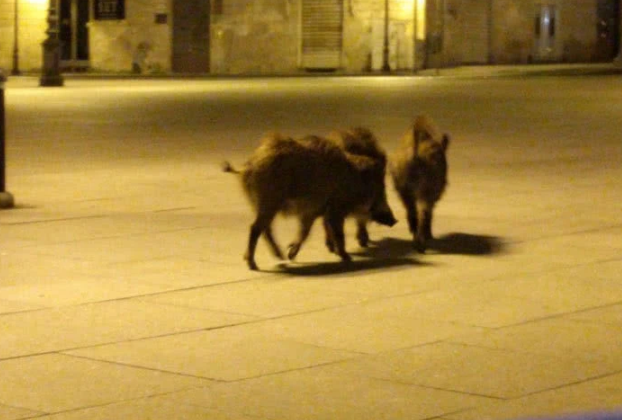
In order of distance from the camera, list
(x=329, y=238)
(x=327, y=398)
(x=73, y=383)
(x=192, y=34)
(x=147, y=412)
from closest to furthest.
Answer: (x=147, y=412) < (x=327, y=398) < (x=73, y=383) < (x=329, y=238) < (x=192, y=34)

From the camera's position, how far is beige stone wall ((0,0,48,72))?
51656 millimetres

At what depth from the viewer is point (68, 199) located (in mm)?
14320

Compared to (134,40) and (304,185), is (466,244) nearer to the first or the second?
(304,185)

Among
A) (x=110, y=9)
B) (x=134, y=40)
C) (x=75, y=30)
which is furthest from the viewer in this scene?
(x=75, y=30)

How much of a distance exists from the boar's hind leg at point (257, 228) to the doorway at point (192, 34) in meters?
41.6

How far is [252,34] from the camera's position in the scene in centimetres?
5091

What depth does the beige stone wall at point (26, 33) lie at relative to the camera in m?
51.7

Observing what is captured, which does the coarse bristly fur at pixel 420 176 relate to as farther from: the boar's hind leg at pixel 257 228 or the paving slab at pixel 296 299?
the boar's hind leg at pixel 257 228

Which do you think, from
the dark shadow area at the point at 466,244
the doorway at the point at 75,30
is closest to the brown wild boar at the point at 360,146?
the dark shadow area at the point at 466,244

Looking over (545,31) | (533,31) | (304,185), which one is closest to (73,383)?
(304,185)

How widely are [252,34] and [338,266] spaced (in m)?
40.9

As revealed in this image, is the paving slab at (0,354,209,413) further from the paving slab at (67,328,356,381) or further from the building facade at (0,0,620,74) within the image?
the building facade at (0,0,620,74)

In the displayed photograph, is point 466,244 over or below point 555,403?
over

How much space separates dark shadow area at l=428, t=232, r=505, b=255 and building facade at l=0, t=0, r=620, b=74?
38226 millimetres
